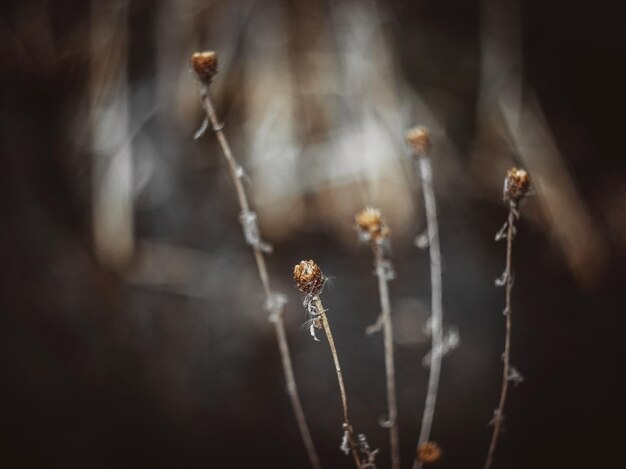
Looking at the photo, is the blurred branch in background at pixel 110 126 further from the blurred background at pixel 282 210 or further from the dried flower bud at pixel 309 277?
the dried flower bud at pixel 309 277

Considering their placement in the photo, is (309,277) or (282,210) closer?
(309,277)

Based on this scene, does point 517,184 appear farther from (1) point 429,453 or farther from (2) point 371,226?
(1) point 429,453

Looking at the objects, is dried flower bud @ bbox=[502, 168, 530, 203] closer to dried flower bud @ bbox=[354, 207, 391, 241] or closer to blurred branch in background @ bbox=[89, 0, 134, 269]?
dried flower bud @ bbox=[354, 207, 391, 241]

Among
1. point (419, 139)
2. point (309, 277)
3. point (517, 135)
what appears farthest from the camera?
point (517, 135)

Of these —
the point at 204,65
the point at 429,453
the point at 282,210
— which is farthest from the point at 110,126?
the point at 429,453

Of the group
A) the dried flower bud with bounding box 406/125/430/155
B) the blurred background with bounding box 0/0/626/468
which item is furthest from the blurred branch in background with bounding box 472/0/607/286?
the dried flower bud with bounding box 406/125/430/155

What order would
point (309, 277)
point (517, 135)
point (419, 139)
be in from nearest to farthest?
point (309, 277) → point (419, 139) → point (517, 135)

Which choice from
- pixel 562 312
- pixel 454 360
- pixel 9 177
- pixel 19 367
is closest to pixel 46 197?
pixel 9 177
